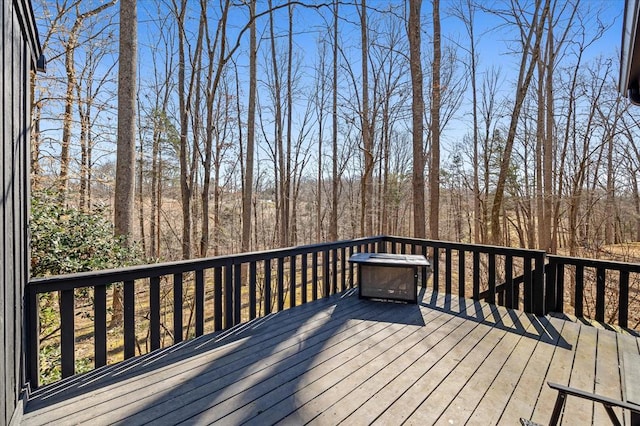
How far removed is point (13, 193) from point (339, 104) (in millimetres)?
8567

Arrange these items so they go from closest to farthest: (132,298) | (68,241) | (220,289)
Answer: (132,298), (220,289), (68,241)

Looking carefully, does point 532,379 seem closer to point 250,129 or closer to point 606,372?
point 606,372

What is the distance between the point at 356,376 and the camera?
2.28m

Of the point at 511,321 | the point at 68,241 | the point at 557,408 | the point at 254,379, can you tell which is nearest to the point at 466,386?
the point at 557,408

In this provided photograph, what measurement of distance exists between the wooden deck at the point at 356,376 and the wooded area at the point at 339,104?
126 inches

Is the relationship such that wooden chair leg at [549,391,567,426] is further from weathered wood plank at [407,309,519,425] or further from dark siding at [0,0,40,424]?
dark siding at [0,0,40,424]

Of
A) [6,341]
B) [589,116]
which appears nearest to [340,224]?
[589,116]

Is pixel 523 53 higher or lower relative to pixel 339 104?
higher

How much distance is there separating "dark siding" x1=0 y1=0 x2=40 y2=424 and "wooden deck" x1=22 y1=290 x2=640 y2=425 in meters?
0.43

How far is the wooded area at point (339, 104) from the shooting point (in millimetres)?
6266

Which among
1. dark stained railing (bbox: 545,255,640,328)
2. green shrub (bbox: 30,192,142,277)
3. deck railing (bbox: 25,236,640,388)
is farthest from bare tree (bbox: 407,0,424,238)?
green shrub (bbox: 30,192,142,277)

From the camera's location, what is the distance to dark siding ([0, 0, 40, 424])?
1.48m

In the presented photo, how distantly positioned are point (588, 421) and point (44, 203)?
513 centimetres

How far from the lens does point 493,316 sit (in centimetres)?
353
